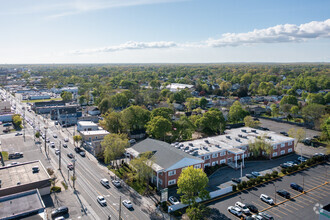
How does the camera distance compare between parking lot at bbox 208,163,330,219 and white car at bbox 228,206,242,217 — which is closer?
white car at bbox 228,206,242,217

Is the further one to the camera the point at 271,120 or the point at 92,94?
the point at 92,94

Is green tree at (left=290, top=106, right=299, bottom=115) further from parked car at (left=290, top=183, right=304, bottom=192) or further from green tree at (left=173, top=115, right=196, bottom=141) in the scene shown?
parked car at (left=290, top=183, right=304, bottom=192)

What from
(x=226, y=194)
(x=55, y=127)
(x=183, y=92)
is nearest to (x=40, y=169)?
(x=226, y=194)

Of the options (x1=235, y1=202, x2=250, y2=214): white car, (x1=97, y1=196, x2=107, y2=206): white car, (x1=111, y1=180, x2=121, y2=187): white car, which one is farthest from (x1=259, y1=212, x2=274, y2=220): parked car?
(x1=111, y1=180, x2=121, y2=187): white car

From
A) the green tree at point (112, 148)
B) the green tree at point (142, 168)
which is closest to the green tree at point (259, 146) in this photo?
the green tree at point (142, 168)

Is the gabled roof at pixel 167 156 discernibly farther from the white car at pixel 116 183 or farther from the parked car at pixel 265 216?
the parked car at pixel 265 216

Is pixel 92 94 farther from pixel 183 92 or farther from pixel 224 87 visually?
pixel 224 87
